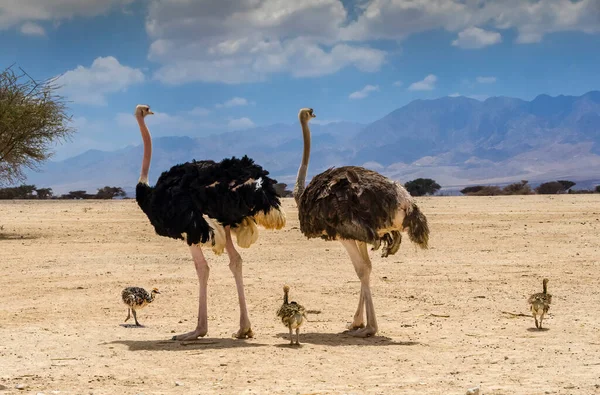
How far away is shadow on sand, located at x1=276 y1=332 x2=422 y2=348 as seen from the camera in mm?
9234

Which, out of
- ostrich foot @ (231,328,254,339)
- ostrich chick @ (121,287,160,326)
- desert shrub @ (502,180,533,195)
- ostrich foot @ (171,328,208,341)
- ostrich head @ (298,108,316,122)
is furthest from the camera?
desert shrub @ (502,180,533,195)

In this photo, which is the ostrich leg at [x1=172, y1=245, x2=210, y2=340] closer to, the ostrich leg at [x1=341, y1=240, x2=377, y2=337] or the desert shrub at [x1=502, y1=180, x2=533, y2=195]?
the ostrich leg at [x1=341, y1=240, x2=377, y2=337]

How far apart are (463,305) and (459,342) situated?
8.48 feet

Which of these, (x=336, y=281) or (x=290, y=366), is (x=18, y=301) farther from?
(x=290, y=366)

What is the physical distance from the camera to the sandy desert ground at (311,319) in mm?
7547

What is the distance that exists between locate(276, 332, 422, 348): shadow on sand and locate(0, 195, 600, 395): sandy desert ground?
21mm

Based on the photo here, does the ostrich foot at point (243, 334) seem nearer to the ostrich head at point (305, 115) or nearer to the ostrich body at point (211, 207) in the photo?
the ostrich body at point (211, 207)

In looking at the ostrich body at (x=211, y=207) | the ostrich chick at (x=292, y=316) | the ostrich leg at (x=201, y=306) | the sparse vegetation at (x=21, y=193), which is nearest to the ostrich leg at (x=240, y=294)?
the ostrich body at (x=211, y=207)

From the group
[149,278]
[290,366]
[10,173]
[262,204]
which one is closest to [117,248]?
[149,278]

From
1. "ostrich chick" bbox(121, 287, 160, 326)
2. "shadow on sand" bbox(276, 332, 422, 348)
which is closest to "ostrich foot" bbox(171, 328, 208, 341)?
"shadow on sand" bbox(276, 332, 422, 348)

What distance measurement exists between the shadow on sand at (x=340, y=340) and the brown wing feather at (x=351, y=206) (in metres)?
1.10

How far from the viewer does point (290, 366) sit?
26.3 ft

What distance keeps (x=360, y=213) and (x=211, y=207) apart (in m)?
1.62

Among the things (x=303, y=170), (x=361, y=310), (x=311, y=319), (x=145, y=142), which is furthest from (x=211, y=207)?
(x=311, y=319)
